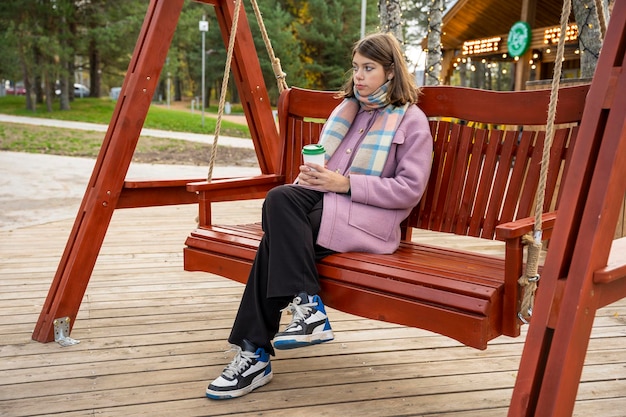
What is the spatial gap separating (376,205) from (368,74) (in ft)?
1.80

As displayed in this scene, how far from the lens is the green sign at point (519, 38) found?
1420 centimetres

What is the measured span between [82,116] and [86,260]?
20.5 meters

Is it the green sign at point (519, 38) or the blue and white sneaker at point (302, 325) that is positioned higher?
the green sign at point (519, 38)

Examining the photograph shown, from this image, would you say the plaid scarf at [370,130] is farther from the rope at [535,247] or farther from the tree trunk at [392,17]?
the tree trunk at [392,17]

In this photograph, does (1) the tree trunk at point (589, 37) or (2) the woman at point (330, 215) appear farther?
(1) the tree trunk at point (589, 37)

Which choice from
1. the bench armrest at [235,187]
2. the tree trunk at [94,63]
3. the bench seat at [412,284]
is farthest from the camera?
the tree trunk at [94,63]

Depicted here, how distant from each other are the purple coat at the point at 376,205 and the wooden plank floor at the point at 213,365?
55 centimetres

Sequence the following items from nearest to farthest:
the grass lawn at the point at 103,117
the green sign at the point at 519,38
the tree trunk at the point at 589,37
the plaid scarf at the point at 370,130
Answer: the plaid scarf at the point at 370,130 < the tree trunk at the point at 589,37 < the green sign at the point at 519,38 < the grass lawn at the point at 103,117

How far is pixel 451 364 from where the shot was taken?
281 centimetres

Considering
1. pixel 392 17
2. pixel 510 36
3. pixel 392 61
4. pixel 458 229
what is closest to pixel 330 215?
pixel 458 229

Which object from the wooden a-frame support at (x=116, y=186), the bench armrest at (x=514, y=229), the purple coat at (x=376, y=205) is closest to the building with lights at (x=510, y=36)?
the wooden a-frame support at (x=116, y=186)

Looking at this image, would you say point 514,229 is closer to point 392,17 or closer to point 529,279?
point 529,279

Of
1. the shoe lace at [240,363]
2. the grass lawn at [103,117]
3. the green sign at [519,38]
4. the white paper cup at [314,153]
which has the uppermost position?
the green sign at [519,38]

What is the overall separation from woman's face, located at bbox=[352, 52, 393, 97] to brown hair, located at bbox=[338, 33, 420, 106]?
0.02 m
